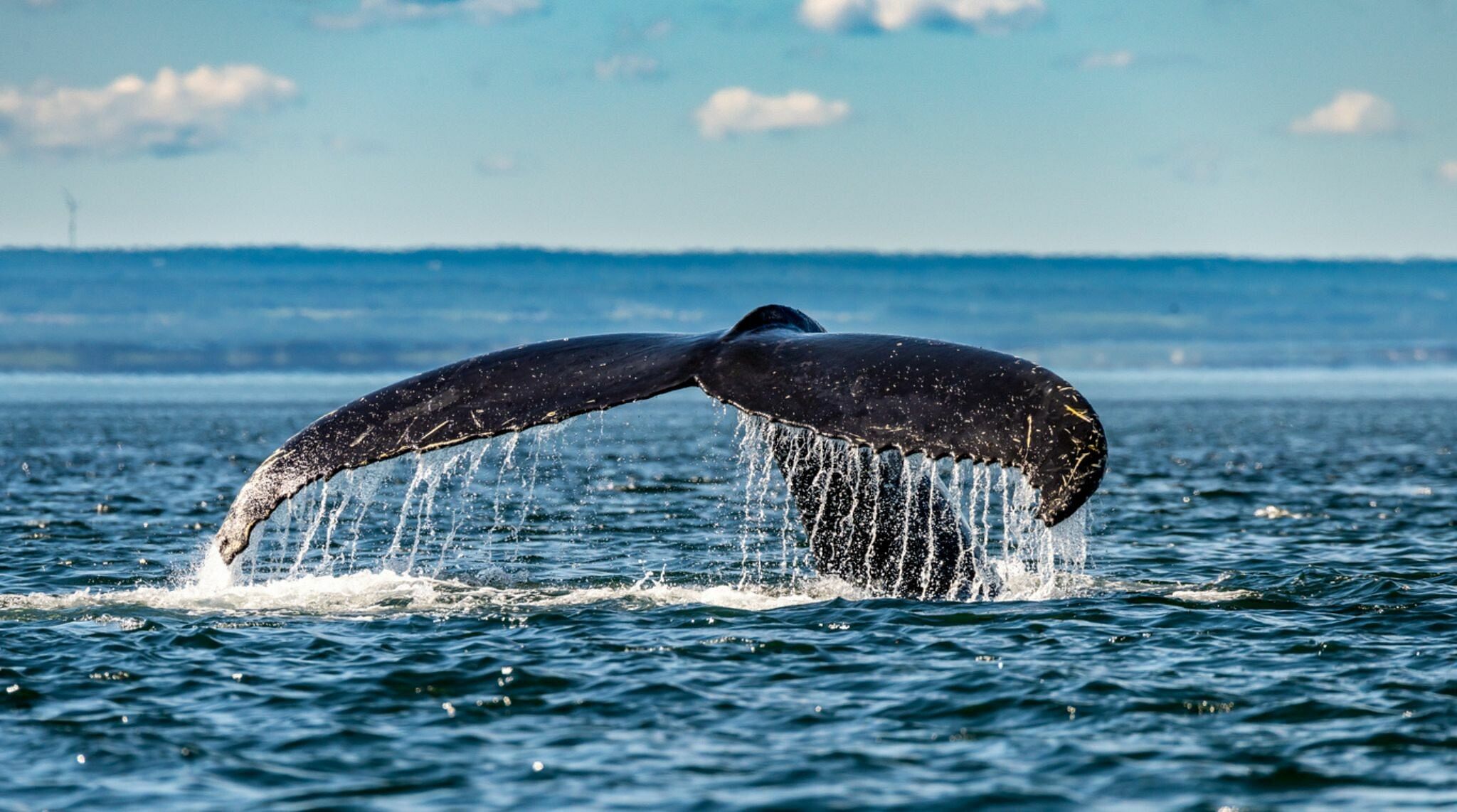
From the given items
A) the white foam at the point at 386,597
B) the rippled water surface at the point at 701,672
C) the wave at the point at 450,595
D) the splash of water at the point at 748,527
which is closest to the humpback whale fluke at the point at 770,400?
the splash of water at the point at 748,527

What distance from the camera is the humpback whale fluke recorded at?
780 cm

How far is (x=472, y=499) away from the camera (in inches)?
891

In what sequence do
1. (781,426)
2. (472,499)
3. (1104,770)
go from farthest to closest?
(472,499), (781,426), (1104,770)

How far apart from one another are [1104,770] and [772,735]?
4.78 ft

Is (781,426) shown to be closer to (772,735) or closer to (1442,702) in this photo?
(772,735)

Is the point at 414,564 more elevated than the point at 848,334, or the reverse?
the point at 848,334

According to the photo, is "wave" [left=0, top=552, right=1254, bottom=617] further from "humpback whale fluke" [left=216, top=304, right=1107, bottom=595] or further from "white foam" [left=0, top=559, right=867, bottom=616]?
"humpback whale fluke" [left=216, top=304, right=1107, bottom=595]

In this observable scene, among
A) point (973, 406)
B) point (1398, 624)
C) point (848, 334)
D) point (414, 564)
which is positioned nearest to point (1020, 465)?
point (973, 406)

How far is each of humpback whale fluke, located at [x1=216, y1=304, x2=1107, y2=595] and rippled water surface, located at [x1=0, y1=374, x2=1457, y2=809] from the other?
445mm

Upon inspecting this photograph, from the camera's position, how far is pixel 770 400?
8.73 meters

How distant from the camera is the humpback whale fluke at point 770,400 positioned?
7805mm

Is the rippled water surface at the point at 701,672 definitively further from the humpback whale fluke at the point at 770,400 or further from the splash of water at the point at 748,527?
the humpback whale fluke at the point at 770,400

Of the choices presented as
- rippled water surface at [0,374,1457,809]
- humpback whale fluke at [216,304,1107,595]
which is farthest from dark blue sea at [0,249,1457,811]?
humpback whale fluke at [216,304,1107,595]

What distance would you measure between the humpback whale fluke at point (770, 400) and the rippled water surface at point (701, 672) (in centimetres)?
45
